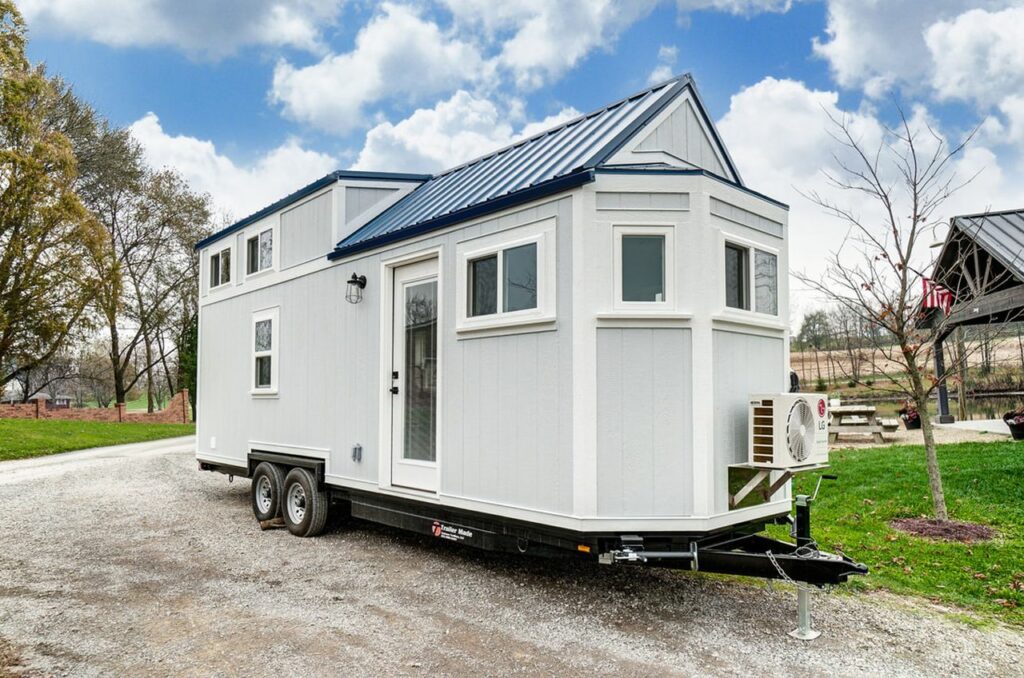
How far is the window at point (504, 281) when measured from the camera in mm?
5082

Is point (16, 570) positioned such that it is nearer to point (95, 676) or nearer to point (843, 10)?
point (95, 676)

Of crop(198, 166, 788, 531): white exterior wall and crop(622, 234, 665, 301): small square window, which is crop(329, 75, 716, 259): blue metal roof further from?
crop(622, 234, 665, 301): small square window

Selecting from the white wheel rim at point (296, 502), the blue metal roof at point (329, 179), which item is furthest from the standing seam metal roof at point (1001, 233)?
the white wheel rim at point (296, 502)

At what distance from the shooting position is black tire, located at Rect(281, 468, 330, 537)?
7086 mm

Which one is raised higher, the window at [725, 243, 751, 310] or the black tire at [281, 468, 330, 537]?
the window at [725, 243, 751, 310]

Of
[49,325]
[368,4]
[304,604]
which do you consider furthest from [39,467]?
[304,604]

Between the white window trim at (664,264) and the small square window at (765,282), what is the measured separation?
95cm

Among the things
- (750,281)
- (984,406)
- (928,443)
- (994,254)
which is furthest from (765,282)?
(984,406)

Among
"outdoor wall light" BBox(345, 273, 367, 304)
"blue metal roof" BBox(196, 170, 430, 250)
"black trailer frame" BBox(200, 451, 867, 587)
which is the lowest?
"black trailer frame" BBox(200, 451, 867, 587)

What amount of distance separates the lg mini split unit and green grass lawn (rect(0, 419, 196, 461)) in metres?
16.3

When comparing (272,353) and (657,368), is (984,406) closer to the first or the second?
(657,368)

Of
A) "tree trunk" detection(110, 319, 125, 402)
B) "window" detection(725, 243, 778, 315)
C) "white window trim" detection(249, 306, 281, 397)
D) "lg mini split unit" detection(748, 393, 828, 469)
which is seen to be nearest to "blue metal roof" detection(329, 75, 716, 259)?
"window" detection(725, 243, 778, 315)

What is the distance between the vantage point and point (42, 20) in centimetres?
1948

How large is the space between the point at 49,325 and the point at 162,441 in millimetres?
5077
